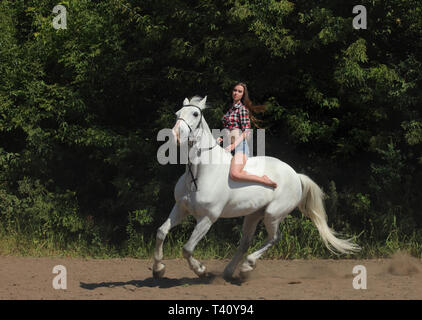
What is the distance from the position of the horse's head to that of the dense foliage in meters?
3.81

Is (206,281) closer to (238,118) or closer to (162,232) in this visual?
(162,232)

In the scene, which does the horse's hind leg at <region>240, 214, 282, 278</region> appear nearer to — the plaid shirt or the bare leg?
the bare leg

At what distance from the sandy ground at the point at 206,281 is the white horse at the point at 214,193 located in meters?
0.43

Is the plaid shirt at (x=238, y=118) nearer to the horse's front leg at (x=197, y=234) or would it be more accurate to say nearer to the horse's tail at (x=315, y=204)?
the horse's front leg at (x=197, y=234)

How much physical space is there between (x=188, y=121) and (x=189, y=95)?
16.9ft

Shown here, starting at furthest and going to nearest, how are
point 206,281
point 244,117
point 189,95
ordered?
1. point 189,95
2. point 206,281
3. point 244,117

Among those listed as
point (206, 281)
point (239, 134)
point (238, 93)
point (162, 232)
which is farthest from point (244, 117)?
point (206, 281)

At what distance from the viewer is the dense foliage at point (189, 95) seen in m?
10.7

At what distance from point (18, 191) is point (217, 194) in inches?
272

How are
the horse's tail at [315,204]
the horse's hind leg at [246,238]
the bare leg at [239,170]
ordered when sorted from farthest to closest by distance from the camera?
the horse's tail at [315,204] → the horse's hind leg at [246,238] → the bare leg at [239,170]

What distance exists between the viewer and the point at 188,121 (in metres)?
6.79

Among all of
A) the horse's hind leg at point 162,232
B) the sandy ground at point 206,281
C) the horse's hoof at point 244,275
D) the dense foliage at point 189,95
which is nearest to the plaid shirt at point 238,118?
the horse's hind leg at point 162,232

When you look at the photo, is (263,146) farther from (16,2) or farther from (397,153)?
(16,2)

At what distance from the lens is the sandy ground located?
684cm
